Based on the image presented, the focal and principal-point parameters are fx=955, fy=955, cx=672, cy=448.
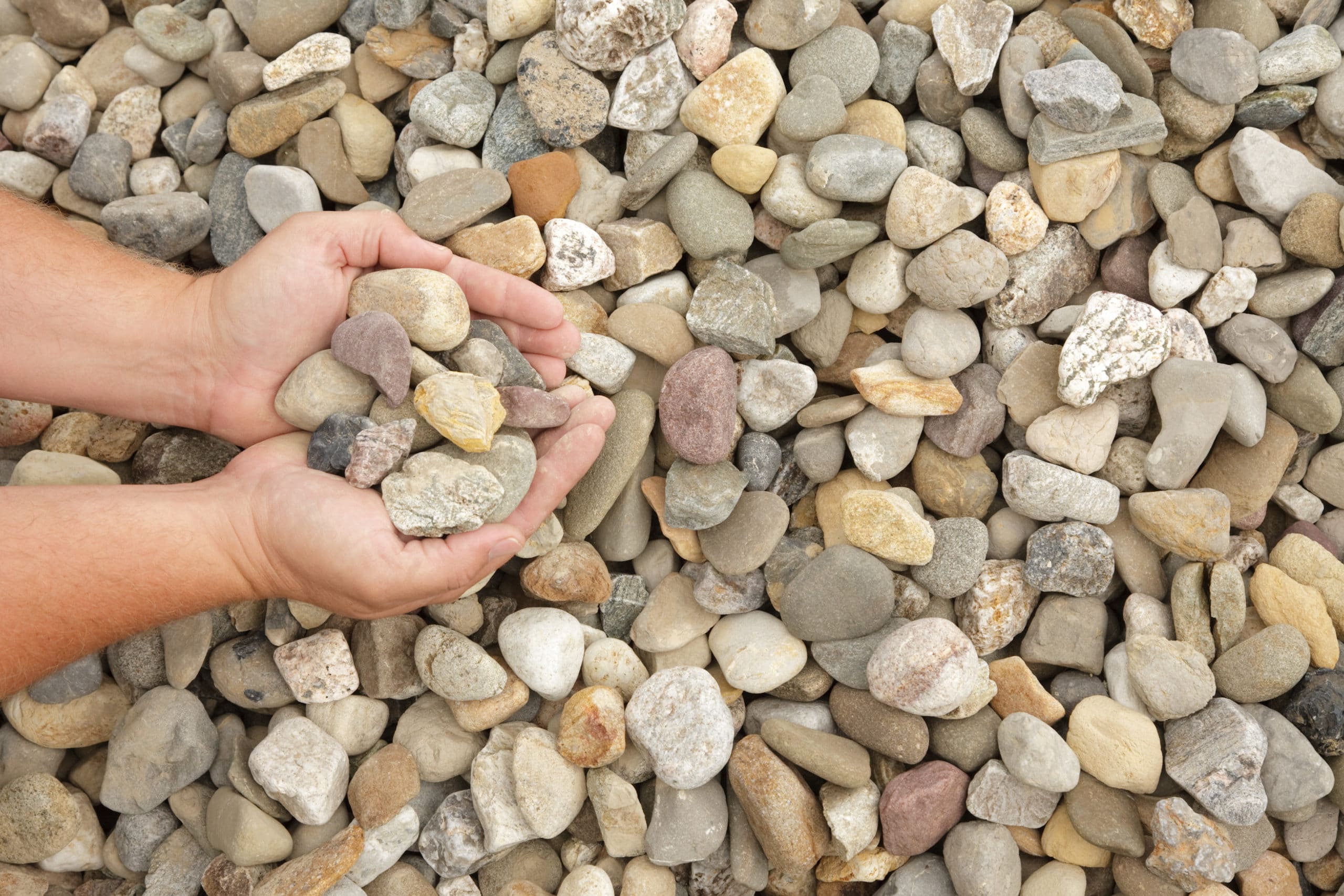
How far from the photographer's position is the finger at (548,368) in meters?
1.51

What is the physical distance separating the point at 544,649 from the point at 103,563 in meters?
0.62

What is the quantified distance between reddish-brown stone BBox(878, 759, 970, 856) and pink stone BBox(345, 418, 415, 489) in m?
0.87

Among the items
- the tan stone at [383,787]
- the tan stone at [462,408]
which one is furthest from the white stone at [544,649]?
the tan stone at [462,408]

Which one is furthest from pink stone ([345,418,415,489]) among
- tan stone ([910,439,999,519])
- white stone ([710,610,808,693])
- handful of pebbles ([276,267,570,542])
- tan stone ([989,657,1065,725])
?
tan stone ([989,657,1065,725])

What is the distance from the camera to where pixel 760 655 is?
1.48 m

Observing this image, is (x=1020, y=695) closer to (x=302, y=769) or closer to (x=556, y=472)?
(x=556, y=472)

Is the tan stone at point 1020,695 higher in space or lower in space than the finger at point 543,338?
lower

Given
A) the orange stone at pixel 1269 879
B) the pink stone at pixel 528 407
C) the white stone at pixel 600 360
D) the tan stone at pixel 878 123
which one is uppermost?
the tan stone at pixel 878 123

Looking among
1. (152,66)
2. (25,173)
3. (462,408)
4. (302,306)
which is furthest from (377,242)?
(25,173)

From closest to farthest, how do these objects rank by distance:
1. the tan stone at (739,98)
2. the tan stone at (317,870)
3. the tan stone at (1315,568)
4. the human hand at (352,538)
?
the human hand at (352,538) < the tan stone at (317,870) < the tan stone at (1315,568) < the tan stone at (739,98)

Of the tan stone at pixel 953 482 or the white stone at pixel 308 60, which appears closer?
the tan stone at pixel 953 482

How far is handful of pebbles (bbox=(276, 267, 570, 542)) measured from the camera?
1277 mm

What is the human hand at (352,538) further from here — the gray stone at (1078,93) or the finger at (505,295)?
the gray stone at (1078,93)

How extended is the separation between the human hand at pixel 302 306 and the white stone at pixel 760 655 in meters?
0.49
